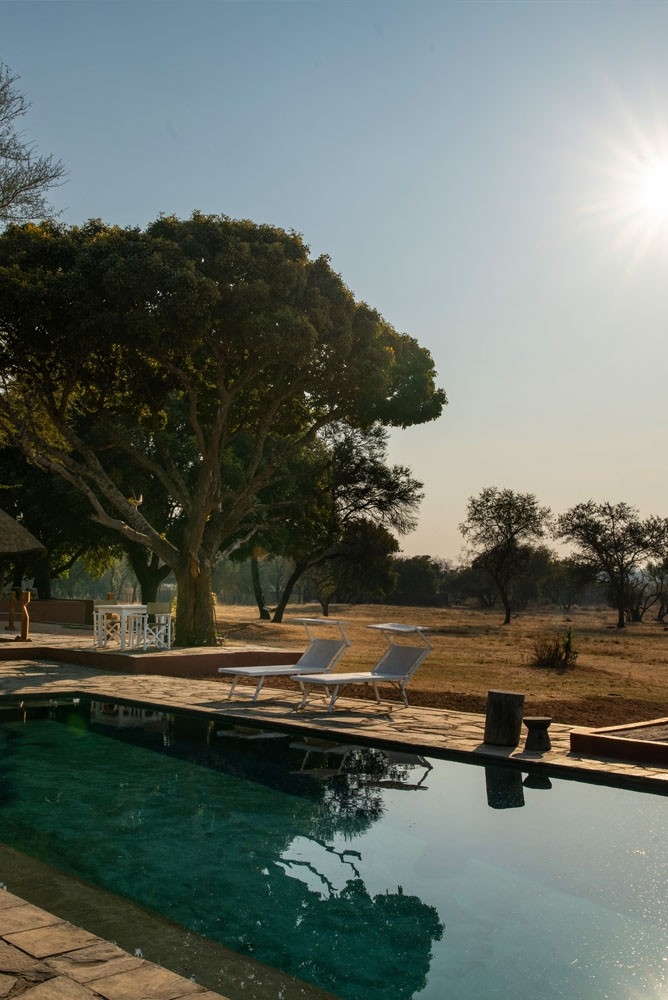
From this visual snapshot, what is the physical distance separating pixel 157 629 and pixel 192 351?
6178 millimetres

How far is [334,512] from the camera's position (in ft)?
134

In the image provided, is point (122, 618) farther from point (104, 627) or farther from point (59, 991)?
point (59, 991)

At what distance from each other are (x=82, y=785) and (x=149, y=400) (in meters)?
14.8

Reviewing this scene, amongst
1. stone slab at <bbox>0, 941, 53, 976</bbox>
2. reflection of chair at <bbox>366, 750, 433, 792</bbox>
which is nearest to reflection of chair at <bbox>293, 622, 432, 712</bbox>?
reflection of chair at <bbox>366, 750, 433, 792</bbox>

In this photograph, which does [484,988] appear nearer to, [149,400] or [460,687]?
[460,687]

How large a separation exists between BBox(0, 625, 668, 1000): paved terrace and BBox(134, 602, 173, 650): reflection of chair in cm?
132

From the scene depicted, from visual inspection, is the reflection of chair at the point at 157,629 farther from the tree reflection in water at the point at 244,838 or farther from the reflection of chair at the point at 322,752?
the reflection of chair at the point at 322,752

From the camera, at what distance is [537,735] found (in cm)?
958

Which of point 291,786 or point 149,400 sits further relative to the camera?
point 149,400

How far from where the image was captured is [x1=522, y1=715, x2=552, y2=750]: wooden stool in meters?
9.53

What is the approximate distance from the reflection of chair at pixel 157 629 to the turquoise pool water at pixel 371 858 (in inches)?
369

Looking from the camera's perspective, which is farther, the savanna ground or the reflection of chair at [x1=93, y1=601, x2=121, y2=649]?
the reflection of chair at [x1=93, y1=601, x2=121, y2=649]

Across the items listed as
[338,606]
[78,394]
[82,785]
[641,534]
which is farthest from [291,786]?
[338,606]

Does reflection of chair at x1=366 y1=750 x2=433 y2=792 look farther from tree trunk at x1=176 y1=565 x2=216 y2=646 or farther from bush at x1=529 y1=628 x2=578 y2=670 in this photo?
bush at x1=529 y1=628 x2=578 y2=670
